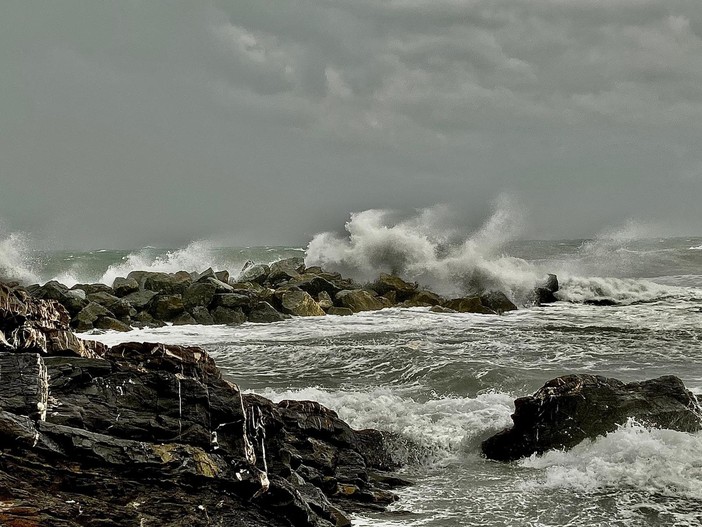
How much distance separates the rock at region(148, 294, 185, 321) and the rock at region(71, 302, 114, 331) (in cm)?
135

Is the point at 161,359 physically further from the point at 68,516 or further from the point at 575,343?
the point at 575,343

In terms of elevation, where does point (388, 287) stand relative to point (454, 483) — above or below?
above

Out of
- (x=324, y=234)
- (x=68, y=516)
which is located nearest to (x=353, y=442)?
(x=68, y=516)

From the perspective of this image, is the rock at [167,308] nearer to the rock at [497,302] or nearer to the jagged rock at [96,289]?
the jagged rock at [96,289]

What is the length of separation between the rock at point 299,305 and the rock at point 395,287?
361cm

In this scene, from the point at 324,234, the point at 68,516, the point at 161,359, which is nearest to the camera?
the point at 68,516

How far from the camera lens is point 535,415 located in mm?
8000

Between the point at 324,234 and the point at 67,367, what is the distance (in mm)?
23794

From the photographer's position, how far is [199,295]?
1911 centimetres

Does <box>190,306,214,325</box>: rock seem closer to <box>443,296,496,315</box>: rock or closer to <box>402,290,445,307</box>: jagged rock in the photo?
<box>402,290,445,307</box>: jagged rock

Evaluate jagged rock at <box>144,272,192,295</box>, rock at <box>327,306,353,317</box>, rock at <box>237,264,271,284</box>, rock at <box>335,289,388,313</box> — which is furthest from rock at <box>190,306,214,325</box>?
rock at <box>237,264,271,284</box>

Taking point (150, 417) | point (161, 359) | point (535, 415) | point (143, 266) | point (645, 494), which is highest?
point (143, 266)

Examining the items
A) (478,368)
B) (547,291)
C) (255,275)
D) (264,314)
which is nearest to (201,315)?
(264,314)

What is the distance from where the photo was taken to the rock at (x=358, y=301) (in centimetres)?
2033
